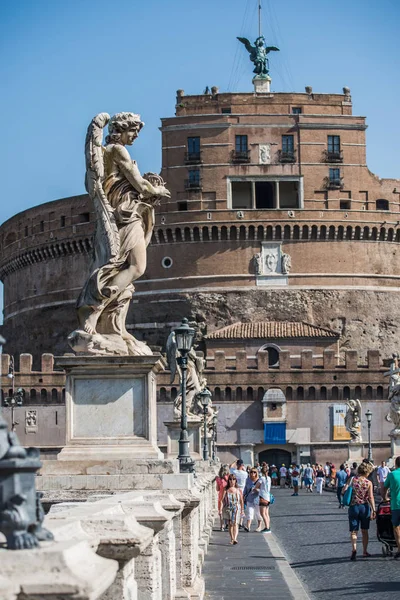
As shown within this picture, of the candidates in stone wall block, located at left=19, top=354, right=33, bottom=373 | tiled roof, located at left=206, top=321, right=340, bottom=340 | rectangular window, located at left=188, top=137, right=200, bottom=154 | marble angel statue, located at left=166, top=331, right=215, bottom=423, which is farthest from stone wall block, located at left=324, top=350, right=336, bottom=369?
marble angel statue, located at left=166, top=331, right=215, bottom=423

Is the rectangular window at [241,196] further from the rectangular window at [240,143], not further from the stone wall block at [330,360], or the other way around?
the stone wall block at [330,360]

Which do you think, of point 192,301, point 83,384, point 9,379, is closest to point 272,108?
point 192,301

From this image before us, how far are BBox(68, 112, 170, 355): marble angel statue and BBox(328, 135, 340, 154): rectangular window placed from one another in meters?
52.4

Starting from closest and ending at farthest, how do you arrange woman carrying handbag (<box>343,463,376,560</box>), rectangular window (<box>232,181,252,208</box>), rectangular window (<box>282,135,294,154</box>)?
woman carrying handbag (<box>343,463,376,560</box>) < rectangular window (<box>282,135,294,154</box>) < rectangular window (<box>232,181,252,208</box>)

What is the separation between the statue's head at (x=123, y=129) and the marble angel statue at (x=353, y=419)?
4089 centimetres

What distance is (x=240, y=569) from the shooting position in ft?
39.0

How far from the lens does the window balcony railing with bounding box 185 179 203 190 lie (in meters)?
59.1

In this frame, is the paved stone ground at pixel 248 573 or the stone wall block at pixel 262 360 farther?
the stone wall block at pixel 262 360

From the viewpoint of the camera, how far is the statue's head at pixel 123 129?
26.9 ft

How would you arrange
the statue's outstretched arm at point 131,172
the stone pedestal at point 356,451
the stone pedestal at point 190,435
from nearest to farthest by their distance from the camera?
the statue's outstretched arm at point 131,172
the stone pedestal at point 190,435
the stone pedestal at point 356,451

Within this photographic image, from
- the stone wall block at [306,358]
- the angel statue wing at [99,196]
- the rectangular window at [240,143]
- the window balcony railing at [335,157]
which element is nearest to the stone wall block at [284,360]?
the stone wall block at [306,358]

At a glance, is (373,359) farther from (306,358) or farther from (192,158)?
(192,158)

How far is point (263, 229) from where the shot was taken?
190ft

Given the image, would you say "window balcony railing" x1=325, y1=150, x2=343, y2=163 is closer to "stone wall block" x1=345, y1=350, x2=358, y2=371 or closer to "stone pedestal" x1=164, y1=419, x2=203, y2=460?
"stone wall block" x1=345, y1=350, x2=358, y2=371
